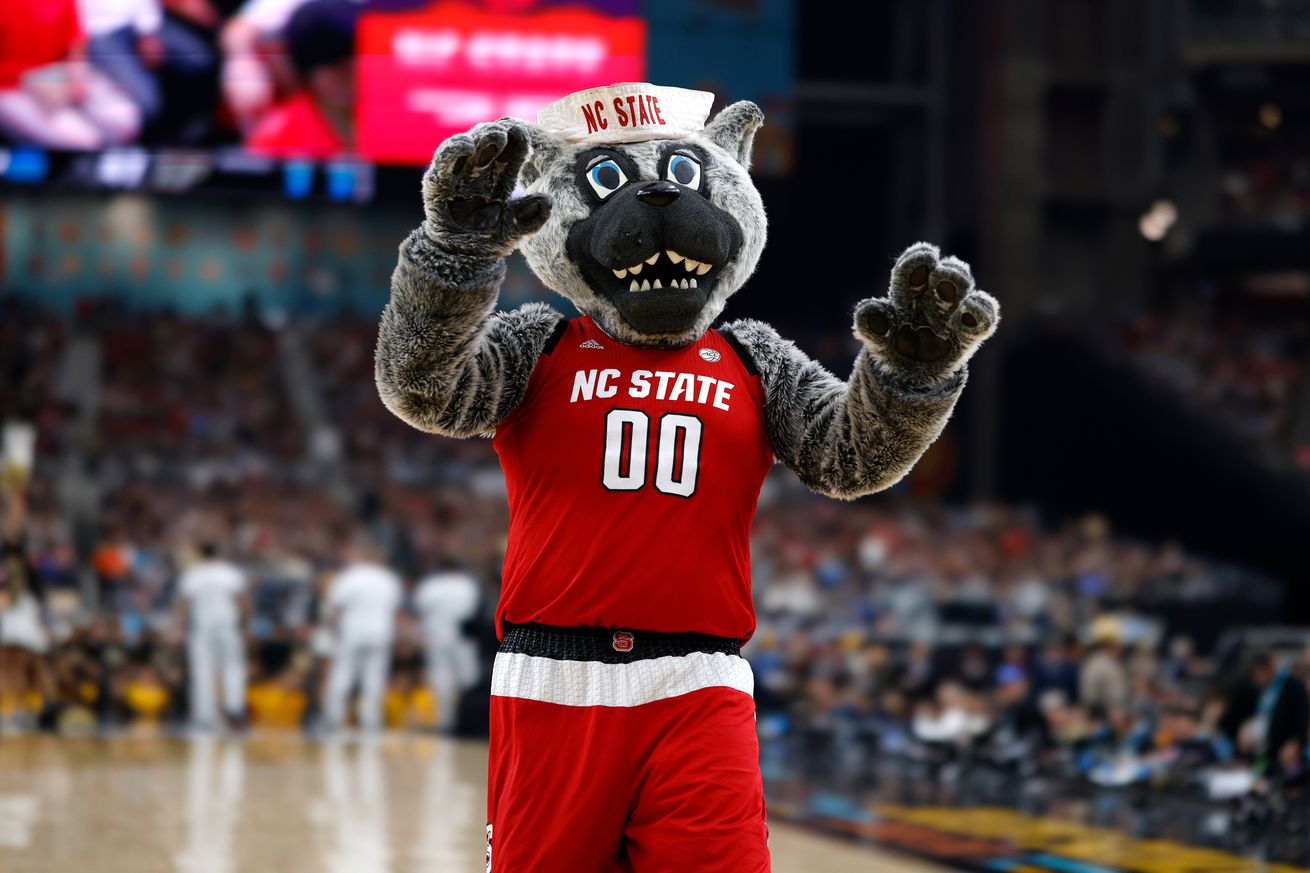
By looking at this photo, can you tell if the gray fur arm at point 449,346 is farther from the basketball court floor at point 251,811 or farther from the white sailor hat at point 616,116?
the basketball court floor at point 251,811

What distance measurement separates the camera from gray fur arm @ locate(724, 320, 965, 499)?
3.49 m

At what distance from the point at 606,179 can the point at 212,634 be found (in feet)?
32.9

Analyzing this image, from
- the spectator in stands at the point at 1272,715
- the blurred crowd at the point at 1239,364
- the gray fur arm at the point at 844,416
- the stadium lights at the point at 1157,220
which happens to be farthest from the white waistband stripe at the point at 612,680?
the stadium lights at the point at 1157,220

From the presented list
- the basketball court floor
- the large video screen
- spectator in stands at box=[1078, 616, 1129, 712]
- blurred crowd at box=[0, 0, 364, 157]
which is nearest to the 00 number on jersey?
the basketball court floor

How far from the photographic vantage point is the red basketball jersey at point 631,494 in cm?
354

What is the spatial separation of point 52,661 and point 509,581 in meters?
10.5

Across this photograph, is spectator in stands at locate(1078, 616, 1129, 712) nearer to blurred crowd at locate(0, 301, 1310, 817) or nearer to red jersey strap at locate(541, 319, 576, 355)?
blurred crowd at locate(0, 301, 1310, 817)

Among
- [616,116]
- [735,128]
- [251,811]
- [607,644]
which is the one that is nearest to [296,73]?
[251,811]

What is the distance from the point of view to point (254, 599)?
15.1m

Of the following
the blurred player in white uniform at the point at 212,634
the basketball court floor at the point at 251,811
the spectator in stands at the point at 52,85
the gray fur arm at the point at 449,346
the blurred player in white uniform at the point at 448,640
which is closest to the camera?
the gray fur arm at the point at 449,346

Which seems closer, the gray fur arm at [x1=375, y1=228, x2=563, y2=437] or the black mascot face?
the gray fur arm at [x1=375, y1=228, x2=563, y2=437]

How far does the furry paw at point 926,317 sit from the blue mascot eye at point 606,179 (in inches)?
25.1

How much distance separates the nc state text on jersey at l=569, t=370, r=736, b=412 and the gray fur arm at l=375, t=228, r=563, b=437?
0.13m

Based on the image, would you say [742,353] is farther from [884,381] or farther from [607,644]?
[607,644]
